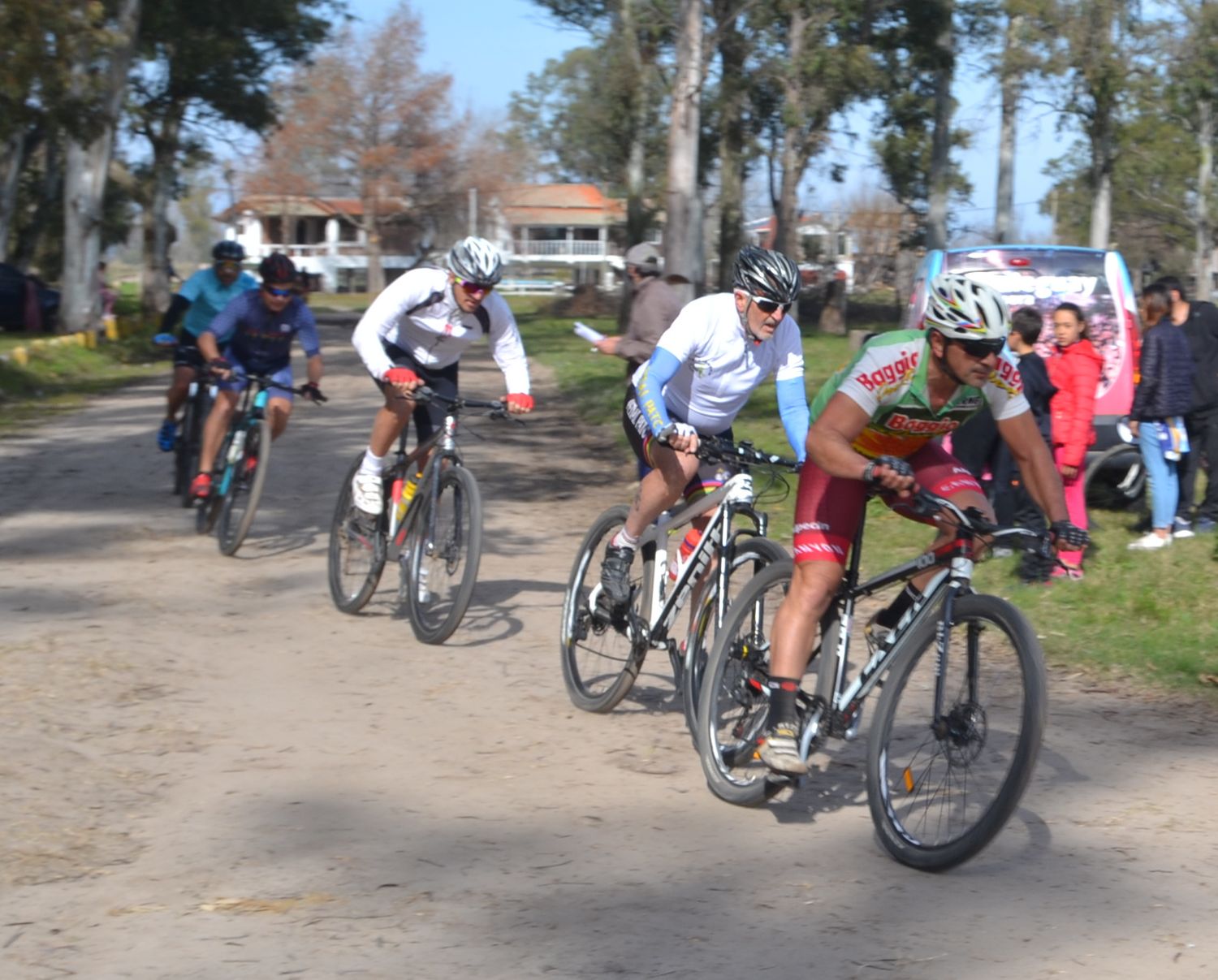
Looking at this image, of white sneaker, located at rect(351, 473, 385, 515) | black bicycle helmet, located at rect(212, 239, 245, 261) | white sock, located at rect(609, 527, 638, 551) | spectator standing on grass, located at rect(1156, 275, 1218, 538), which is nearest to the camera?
white sock, located at rect(609, 527, 638, 551)

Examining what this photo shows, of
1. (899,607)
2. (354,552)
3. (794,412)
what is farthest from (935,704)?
(354,552)

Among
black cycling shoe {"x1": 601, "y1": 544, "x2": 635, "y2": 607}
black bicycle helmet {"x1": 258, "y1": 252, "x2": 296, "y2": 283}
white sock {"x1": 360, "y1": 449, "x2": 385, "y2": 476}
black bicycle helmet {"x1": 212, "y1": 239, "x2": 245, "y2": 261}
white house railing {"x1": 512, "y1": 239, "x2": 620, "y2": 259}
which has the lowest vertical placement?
black cycling shoe {"x1": 601, "y1": 544, "x2": 635, "y2": 607}

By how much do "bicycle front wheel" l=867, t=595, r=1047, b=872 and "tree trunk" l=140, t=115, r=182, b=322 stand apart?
38.3 m

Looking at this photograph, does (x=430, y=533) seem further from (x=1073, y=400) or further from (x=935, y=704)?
(x=1073, y=400)

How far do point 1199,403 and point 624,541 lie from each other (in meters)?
6.14

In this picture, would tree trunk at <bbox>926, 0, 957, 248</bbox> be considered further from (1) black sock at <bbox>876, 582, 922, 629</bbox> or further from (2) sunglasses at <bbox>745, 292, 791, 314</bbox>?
(1) black sock at <bbox>876, 582, 922, 629</bbox>

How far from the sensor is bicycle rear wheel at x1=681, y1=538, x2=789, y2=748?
6.29m

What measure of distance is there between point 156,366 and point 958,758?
26.7 meters

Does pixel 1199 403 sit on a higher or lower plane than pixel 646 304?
lower

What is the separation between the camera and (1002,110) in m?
42.6

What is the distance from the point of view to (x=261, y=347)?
36.4 ft

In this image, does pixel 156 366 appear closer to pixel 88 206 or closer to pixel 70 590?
pixel 88 206

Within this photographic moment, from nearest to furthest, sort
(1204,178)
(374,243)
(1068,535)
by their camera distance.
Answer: (1068,535) < (1204,178) < (374,243)

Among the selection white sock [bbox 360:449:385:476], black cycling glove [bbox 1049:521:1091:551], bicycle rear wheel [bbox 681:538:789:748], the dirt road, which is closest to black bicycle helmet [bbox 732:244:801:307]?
bicycle rear wheel [bbox 681:538:789:748]
